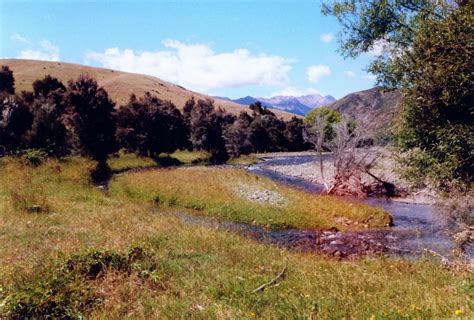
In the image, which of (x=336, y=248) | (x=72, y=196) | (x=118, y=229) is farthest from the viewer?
(x=72, y=196)

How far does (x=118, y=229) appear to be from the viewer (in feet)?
48.4

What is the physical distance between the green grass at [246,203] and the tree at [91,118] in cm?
1441

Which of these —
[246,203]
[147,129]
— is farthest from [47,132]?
[246,203]

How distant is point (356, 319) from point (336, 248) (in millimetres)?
11187

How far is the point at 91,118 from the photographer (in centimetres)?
4566

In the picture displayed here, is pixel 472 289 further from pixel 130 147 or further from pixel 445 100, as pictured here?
pixel 130 147

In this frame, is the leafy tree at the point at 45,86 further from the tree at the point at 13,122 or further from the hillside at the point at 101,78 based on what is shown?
the hillside at the point at 101,78

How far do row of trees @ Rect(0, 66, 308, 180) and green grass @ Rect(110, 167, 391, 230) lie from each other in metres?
12.4

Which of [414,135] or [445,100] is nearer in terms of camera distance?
[445,100]

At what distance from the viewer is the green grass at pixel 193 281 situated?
274 inches

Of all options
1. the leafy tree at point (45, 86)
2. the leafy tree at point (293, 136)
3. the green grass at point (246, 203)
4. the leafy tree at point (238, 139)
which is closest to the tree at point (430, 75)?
the green grass at point (246, 203)

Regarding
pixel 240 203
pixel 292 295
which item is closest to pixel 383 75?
pixel 292 295

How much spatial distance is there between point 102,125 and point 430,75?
42.2 m

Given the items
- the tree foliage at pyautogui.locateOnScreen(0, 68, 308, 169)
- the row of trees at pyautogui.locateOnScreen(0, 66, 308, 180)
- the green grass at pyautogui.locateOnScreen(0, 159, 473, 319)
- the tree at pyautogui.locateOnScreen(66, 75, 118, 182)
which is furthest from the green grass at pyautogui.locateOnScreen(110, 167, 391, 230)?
the tree at pyautogui.locateOnScreen(66, 75, 118, 182)
